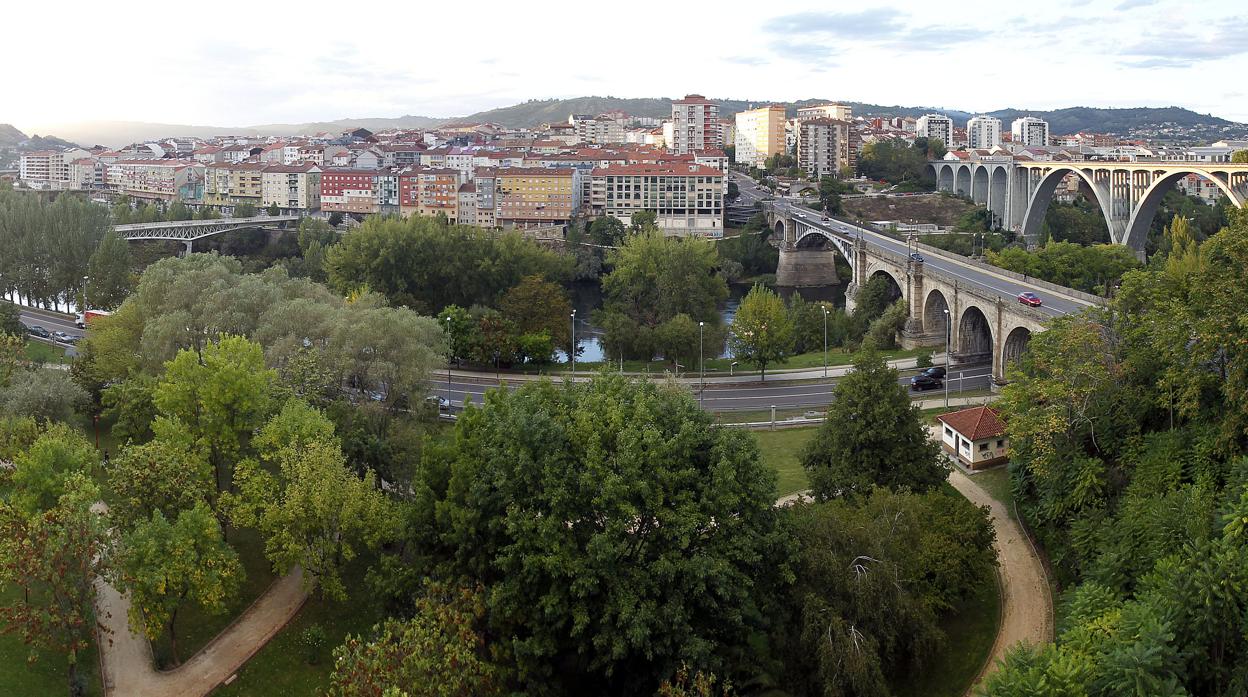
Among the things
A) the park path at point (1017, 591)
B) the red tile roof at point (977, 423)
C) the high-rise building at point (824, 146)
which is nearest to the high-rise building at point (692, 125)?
the high-rise building at point (824, 146)

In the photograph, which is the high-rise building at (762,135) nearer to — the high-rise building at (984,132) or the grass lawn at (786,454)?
the high-rise building at (984,132)

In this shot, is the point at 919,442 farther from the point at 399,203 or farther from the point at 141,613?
the point at 399,203

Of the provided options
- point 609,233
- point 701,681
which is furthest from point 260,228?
point 701,681

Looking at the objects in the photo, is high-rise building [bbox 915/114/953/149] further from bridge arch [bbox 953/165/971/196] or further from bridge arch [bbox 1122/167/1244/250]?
bridge arch [bbox 1122/167/1244/250]

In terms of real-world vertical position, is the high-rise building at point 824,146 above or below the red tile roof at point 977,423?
above

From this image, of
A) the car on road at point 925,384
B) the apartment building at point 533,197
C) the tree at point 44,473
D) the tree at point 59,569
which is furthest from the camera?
the apartment building at point 533,197
